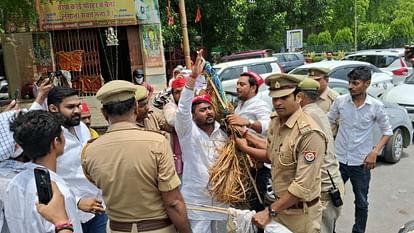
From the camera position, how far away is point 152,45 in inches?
440

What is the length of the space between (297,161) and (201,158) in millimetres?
800

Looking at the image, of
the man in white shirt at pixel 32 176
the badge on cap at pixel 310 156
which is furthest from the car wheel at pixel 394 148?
the man in white shirt at pixel 32 176

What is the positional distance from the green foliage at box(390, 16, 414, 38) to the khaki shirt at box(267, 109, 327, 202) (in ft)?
118

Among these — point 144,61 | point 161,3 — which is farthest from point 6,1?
point 161,3

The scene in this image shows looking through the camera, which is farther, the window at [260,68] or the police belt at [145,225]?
the window at [260,68]

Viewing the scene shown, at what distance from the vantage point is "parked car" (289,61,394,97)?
1022cm

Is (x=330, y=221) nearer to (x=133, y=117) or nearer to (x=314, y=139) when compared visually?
(x=314, y=139)

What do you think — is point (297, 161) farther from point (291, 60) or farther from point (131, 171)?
point (291, 60)

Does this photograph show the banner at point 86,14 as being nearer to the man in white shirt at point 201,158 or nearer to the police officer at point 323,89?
the police officer at point 323,89

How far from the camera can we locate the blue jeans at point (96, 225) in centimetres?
317

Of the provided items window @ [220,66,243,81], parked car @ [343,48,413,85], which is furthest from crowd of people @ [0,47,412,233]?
parked car @ [343,48,413,85]

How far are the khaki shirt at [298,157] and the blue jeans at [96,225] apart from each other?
4.60 ft

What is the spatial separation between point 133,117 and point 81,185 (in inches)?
36.9

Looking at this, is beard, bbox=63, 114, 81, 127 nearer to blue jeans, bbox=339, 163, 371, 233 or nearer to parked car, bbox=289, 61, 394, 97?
blue jeans, bbox=339, 163, 371, 233
